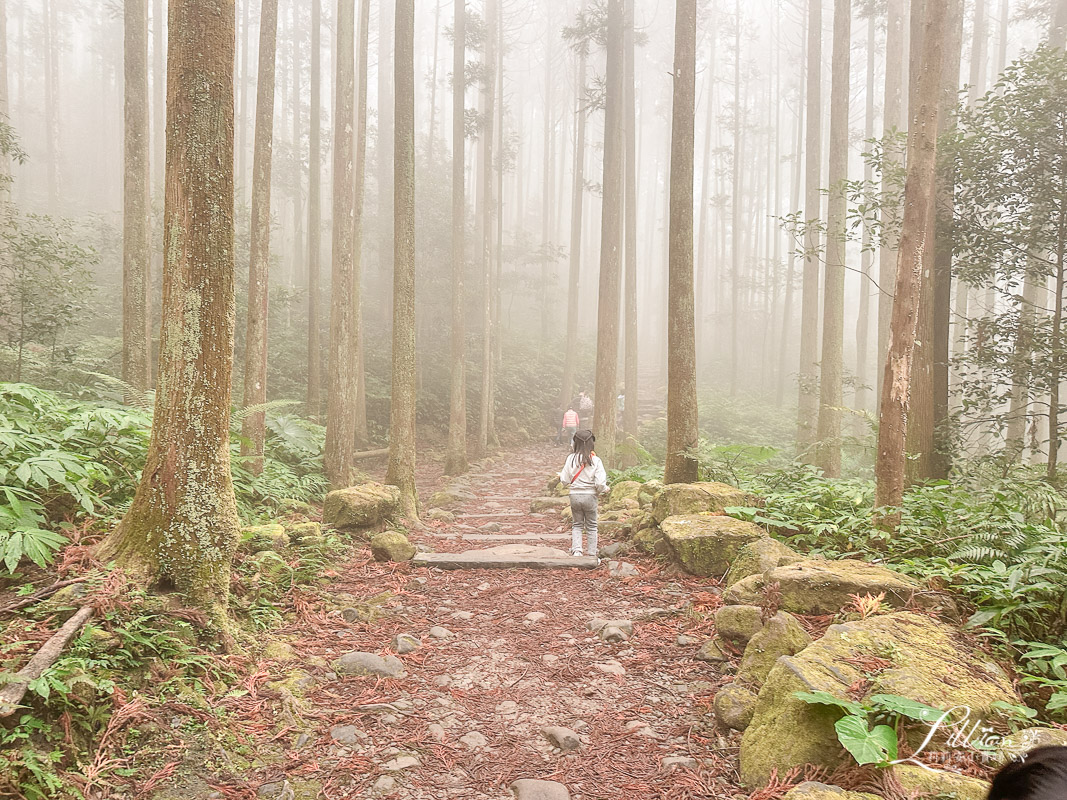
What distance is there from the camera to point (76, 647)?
3146mm

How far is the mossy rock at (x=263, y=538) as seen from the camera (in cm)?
535

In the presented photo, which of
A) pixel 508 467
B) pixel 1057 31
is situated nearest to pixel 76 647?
pixel 508 467

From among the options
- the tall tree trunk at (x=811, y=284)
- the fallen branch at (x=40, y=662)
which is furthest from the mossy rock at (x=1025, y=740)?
the tall tree trunk at (x=811, y=284)

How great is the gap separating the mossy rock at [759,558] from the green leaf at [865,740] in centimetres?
242

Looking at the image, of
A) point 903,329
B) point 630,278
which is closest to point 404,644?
point 903,329

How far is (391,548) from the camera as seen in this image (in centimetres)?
681

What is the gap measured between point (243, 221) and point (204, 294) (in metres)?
15.5

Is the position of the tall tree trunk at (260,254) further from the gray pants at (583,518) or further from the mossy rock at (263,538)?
the gray pants at (583,518)

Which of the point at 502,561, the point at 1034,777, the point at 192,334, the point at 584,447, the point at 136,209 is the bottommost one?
the point at 502,561

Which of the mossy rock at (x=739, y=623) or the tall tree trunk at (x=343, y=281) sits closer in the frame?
the mossy rock at (x=739, y=623)

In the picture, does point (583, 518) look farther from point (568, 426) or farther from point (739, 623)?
Result: point (568, 426)

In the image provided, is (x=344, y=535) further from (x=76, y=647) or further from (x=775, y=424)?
(x=775, y=424)

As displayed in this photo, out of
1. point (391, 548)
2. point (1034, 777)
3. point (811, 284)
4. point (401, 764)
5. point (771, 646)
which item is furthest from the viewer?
point (811, 284)

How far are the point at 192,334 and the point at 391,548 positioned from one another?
141 inches
